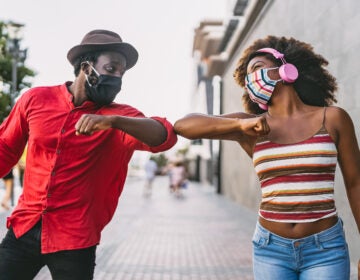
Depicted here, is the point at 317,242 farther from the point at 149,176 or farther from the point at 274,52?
the point at 149,176

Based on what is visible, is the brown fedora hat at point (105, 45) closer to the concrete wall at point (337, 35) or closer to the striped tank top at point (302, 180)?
the striped tank top at point (302, 180)

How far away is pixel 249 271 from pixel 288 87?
4915mm

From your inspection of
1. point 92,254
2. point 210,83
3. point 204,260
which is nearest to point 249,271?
point 204,260

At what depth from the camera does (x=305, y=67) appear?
109 inches

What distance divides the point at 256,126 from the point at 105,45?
2.87 feet

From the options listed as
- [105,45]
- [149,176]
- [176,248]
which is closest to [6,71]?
[149,176]

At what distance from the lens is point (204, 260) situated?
8.05m

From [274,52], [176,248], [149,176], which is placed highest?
[274,52]

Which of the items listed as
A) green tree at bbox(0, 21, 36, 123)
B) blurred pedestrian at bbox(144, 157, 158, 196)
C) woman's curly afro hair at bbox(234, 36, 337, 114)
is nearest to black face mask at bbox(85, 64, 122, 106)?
woman's curly afro hair at bbox(234, 36, 337, 114)

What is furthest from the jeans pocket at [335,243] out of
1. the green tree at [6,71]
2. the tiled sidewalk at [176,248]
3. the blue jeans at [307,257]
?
the green tree at [6,71]

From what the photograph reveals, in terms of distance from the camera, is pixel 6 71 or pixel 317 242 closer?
pixel 317 242

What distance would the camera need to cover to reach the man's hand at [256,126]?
7.57 feet

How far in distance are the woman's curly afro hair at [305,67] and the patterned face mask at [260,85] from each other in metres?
0.11

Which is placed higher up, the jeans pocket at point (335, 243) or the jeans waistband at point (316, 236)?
the jeans waistband at point (316, 236)
